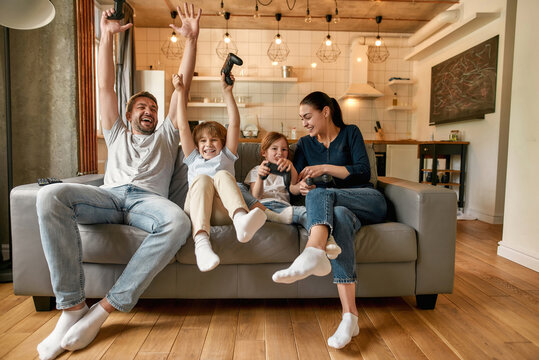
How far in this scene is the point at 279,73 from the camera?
217 inches

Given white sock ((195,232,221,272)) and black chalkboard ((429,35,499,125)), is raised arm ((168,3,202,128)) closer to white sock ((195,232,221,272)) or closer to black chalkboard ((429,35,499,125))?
white sock ((195,232,221,272))

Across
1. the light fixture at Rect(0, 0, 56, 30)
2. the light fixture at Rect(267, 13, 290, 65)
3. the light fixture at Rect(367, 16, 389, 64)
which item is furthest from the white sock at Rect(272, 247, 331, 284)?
the light fixture at Rect(367, 16, 389, 64)

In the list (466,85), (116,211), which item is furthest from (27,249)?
(466,85)

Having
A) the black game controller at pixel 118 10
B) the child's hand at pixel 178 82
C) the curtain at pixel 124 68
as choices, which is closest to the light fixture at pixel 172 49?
the curtain at pixel 124 68

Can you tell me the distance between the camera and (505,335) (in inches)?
55.5

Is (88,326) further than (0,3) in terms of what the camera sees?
No

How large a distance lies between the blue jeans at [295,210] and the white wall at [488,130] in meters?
3.08

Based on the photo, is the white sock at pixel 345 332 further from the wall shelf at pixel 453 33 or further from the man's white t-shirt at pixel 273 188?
the wall shelf at pixel 453 33

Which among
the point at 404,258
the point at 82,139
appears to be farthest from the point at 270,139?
the point at 82,139

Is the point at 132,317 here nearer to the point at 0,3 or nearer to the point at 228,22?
the point at 0,3

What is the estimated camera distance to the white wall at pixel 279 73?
5.46 m

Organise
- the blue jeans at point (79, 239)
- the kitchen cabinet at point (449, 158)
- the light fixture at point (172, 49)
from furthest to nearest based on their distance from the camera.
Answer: the light fixture at point (172, 49), the kitchen cabinet at point (449, 158), the blue jeans at point (79, 239)

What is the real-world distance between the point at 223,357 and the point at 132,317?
0.53 metres

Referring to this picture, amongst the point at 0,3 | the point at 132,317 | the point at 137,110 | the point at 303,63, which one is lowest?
the point at 132,317
